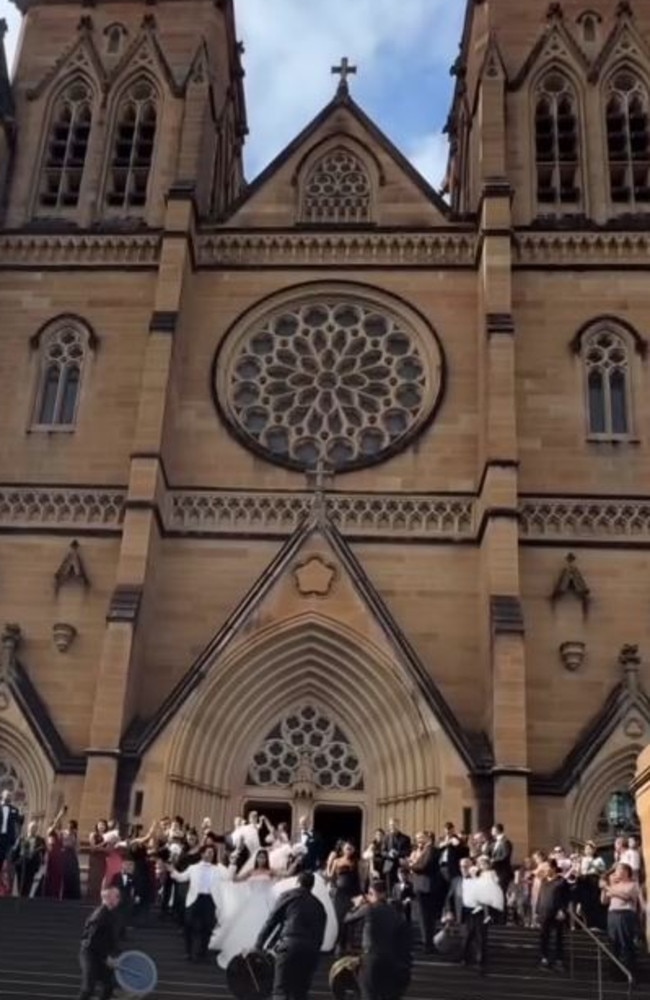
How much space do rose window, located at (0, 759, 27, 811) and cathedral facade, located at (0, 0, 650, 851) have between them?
3.3 inches

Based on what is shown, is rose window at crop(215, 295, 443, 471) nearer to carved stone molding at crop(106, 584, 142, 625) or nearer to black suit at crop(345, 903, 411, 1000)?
carved stone molding at crop(106, 584, 142, 625)

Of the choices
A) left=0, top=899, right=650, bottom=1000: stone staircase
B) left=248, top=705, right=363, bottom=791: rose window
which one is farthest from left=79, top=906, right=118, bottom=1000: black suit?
left=248, top=705, right=363, bottom=791: rose window

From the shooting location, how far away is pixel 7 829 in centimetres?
1777

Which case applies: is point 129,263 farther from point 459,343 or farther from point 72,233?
point 459,343

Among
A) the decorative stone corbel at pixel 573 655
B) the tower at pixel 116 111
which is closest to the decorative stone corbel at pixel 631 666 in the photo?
the decorative stone corbel at pixel 573 655

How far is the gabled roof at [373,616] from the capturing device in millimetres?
21609

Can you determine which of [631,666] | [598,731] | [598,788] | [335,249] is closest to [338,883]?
[598,788]

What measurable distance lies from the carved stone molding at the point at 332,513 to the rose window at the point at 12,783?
18.7 ft

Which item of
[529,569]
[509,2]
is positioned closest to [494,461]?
[529,569]

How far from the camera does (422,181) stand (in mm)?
28547

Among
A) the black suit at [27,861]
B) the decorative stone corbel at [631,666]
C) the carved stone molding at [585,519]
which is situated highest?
the carved stone molding at [585,519]

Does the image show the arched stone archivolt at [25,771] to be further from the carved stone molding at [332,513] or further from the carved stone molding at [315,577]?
the carved stone molding at [315,577]

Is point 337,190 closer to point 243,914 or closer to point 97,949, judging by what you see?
point 243,914

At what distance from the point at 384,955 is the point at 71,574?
15841 millimetres
